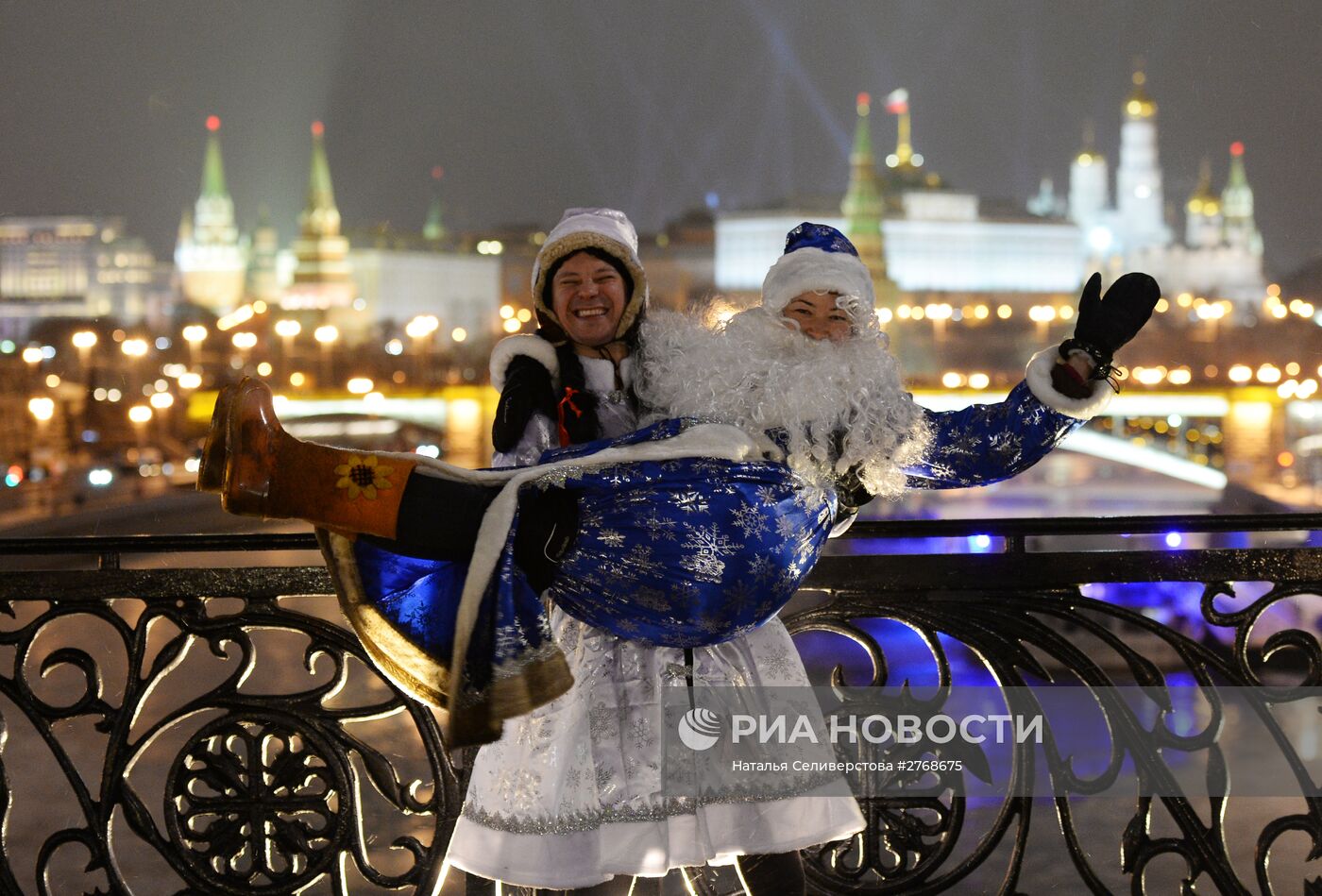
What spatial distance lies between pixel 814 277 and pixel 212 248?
68.8 m

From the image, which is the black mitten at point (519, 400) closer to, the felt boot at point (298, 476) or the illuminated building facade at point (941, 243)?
the felt boot at point (298, 476)

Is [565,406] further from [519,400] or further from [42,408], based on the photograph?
[42,408]

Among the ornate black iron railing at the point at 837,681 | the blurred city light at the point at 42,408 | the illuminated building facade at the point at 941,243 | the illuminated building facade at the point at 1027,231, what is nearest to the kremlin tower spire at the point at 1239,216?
the illuminated building facade at the point at 1027,231

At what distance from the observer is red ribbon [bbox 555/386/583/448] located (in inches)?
75.5

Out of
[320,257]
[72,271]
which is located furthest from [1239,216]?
[72,271]

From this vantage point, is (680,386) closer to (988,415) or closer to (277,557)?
(988,415)

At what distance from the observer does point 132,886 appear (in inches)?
115

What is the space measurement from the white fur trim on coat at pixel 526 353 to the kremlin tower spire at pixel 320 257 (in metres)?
57.0

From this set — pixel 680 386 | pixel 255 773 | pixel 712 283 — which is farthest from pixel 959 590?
pixel 712 283

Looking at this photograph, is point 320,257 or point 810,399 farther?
point 320,257

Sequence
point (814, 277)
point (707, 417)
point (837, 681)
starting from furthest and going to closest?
point (837, 681)
point (814, 277)
point (707, 417)

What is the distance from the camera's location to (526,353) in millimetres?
1965

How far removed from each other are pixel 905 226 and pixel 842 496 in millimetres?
59093

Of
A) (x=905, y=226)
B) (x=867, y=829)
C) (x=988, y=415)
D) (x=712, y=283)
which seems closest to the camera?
(x=988, y=415)
